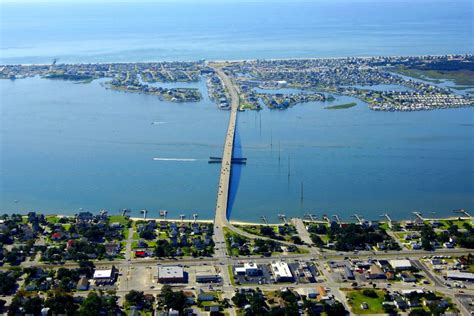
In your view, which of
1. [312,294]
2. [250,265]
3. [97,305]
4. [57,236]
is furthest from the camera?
[57,236]

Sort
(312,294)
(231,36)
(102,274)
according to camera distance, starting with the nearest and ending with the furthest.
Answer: (312,294) < (102,274) < (231,36)

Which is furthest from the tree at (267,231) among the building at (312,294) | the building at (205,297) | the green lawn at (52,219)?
the green lawn at (52,219)

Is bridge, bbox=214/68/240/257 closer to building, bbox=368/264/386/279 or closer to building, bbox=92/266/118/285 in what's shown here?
building, bbox=92/266/118/285

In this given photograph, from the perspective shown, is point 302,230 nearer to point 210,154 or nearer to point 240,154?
point 240,154

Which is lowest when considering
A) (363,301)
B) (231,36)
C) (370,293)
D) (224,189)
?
(363,301)

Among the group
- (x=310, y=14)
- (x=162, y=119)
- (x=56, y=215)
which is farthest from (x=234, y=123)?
(x=310, y=14)

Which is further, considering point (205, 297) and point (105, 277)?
point (105, 277)

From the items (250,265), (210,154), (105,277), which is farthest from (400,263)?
(210,154)

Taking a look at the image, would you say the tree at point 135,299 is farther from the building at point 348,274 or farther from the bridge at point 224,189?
the building at point 348,274
